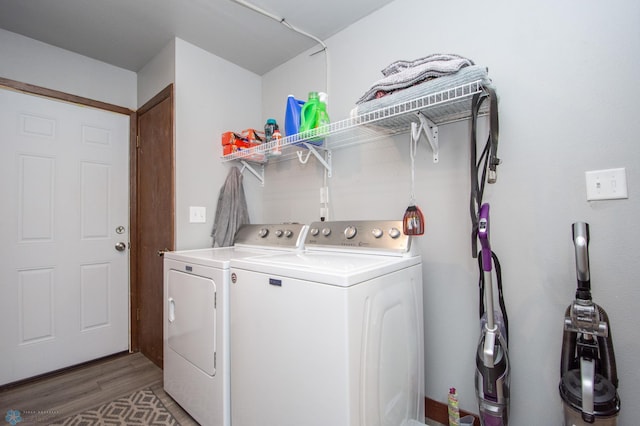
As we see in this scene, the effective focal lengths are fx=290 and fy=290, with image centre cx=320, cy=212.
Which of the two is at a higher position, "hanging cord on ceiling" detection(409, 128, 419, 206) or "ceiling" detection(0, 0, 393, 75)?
"ceiling" detection(0, 0, 393, 75)

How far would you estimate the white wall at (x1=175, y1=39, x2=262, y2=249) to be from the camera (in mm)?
2121

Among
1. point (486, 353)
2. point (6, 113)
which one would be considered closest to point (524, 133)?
point (486, 353)

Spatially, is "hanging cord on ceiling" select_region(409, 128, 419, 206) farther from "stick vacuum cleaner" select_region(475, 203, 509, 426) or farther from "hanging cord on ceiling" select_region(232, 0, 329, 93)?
"hanging cord on ceiling" select_region(232, 0, 329, 93)

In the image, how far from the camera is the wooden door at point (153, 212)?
2.13 metres

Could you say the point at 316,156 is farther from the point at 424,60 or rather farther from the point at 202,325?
the point at 202,325

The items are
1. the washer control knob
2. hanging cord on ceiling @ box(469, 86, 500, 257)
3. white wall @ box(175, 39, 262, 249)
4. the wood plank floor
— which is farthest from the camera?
white wall @ box(175, 39, 262, 249)

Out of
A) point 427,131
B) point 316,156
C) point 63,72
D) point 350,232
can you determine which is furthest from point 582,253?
point 63,72

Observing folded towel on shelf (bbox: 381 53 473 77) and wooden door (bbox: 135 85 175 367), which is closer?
folded towel on shelf (bbox: 381 53 473 77)

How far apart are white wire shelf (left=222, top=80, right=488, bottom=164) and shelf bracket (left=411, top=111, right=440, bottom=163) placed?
0.07 ft

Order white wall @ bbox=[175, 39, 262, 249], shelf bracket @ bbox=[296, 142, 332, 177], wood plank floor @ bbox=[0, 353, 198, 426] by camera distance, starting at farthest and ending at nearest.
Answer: white wall @ bbox=[175, 39, 262, 249]
shelf bracket @ bbox=[296, 142, 332, 177]
wood plank floor @ bbox=[0, 353, 198, 426]

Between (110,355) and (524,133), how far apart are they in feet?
10.7

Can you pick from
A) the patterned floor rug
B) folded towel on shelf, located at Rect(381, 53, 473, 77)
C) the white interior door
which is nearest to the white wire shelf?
folded towel on shelf, located at Rect(381, 53, 473, 77)

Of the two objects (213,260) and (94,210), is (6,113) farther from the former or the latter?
(213,260)

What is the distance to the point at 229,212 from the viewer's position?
2279 mm
